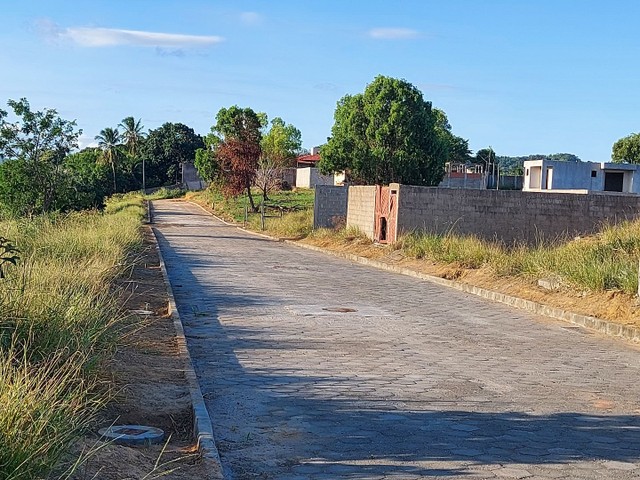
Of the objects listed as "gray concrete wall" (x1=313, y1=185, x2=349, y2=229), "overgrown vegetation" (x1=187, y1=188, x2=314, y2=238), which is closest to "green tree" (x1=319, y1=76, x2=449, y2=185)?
"overgrown vegetation" (x1=187, y1=188, x2=314, y2=238)

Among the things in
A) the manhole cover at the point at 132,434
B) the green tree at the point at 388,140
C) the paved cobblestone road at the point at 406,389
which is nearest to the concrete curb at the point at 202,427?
the paved cobblestone road at the point at 406,389

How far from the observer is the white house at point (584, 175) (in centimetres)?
7025

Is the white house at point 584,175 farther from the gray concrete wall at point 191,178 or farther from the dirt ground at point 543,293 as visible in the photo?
the gray concrete wall at point 191,178

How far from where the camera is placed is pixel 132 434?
6.14 meters

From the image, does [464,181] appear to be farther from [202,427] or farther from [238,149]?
[202,427]

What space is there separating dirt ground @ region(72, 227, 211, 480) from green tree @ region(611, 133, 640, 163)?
291 feet

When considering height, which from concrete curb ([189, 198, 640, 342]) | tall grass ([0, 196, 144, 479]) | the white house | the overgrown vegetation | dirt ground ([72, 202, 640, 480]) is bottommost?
the overgrown vegetation

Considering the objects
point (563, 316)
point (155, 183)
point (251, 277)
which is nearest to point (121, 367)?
point (563, 316)

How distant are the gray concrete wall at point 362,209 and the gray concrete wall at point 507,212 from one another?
3196 millimetres

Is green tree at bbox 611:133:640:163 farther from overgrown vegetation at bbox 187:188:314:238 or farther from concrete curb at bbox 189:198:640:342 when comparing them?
concrete curb at bbox 189:198:640:342

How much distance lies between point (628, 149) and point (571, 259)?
82.5 meters

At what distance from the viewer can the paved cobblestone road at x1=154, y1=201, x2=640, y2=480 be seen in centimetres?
610

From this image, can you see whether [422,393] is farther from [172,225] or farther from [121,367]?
[172,225]

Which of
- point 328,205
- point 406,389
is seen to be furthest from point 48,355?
point 328,205
